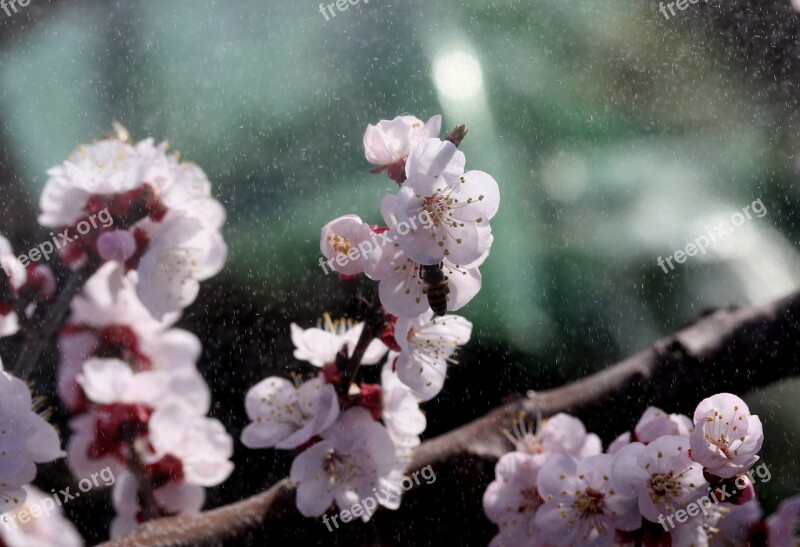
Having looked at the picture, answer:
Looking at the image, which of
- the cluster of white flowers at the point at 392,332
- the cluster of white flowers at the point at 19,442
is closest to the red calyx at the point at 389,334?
the cluster of white flowers at the point at 392,332

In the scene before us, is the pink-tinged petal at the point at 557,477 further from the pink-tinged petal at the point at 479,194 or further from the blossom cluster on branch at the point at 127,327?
the blossom cluster on branch at the point at 127,327

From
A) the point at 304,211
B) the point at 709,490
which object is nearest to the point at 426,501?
the point at 709,490

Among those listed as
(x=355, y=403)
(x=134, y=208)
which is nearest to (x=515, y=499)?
(x=355, y=403)

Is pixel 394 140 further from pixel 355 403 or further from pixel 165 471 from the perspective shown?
pixel 165 471

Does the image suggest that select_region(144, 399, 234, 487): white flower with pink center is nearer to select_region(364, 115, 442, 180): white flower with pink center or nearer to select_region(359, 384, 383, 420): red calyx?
select_region(359, 384, 383, 420): red calyx

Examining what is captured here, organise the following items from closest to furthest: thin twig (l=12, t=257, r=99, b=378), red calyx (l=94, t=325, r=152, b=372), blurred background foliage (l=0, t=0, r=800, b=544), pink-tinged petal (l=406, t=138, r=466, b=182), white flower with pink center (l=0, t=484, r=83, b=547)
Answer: pink-tinged petal (l=406, t=138, r=466, b=182), thin twig (l=12, t=257, r=99, b=378), white flower with pink center (l=0, t=484, r=83, b=547), red calyx (l=94, t=325, r=152, b=372), blurred background foliage (l=0, t=0, r=800, b=544)

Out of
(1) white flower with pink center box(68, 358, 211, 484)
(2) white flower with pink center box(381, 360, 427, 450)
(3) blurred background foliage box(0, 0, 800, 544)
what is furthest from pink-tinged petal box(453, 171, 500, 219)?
(3) blurred background foliage box(0, 0, 800, 544)
